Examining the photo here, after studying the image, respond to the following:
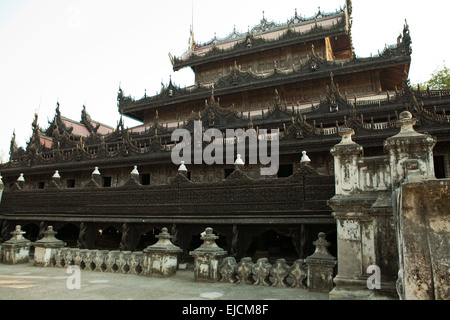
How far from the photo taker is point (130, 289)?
21.6ft

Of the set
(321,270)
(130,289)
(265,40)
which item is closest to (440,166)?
(321,270)

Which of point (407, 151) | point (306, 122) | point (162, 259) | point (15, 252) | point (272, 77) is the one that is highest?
point (272, 77)

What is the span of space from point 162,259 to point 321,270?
3.98 metres

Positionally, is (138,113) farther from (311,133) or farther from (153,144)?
(311,133)

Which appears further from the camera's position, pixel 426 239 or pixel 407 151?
pixel 407 151

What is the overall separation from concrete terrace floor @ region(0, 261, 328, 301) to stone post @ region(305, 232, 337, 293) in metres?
0.20

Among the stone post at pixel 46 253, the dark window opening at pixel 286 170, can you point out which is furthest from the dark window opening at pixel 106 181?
the dark window opening at pixel 286 170

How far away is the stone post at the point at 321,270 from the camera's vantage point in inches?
240

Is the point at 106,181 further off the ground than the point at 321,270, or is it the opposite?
the point at 106,181

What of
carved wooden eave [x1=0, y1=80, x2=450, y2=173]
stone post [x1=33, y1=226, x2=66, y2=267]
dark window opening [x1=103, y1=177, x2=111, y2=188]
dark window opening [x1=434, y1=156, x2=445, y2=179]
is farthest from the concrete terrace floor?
dark window opening [x1=103, y1=177, x2=111, y2=188]

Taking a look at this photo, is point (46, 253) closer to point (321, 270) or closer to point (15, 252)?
point (15, 252)

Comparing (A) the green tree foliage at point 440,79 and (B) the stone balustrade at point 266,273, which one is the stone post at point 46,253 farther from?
(A) the green tree foliage at point 440,79

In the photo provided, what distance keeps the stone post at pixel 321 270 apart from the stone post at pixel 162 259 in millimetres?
3558

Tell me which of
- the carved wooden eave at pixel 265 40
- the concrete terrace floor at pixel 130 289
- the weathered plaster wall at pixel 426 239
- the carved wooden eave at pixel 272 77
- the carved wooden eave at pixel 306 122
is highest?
the carved wooden eave at pixel 265 40
